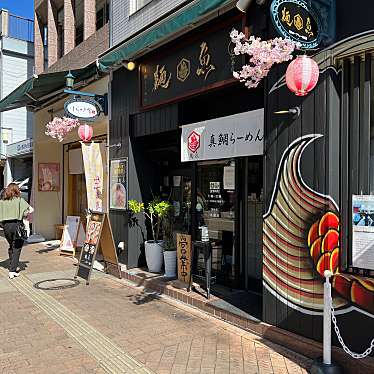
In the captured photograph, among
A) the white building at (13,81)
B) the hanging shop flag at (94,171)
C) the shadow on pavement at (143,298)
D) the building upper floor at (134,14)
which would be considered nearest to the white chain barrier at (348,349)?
the shadow on pavement at (143,298)

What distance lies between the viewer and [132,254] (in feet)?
26.3

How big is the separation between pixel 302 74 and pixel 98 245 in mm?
5608

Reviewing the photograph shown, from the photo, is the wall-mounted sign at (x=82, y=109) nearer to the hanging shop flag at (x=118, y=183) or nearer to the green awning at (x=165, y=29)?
the green awning at (x=165, y=29)

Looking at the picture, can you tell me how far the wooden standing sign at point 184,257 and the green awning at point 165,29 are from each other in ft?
10.8

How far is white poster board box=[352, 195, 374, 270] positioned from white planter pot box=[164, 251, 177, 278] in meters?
3.73

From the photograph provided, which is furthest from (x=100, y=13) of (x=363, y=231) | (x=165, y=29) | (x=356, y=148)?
(x=363, y=231)

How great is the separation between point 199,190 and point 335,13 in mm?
3828

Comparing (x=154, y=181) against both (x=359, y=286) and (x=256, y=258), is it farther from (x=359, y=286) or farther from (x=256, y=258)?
(x=359, y=286)

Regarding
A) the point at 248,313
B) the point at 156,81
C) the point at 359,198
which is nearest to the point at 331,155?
the point at 359,198

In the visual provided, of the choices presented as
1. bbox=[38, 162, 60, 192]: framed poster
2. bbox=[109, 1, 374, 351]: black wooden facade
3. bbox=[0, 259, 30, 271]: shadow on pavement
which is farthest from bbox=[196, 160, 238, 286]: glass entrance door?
bbox=[38, 162, 60, 192]: framed poster

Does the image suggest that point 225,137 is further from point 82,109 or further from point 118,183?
point 82,109

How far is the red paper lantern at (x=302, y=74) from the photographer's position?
383 cm

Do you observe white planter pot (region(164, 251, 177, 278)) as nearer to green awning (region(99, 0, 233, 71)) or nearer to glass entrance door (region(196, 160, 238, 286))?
glass entrance door (region(196, 160, 238, 286))

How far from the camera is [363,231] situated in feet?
13.1
